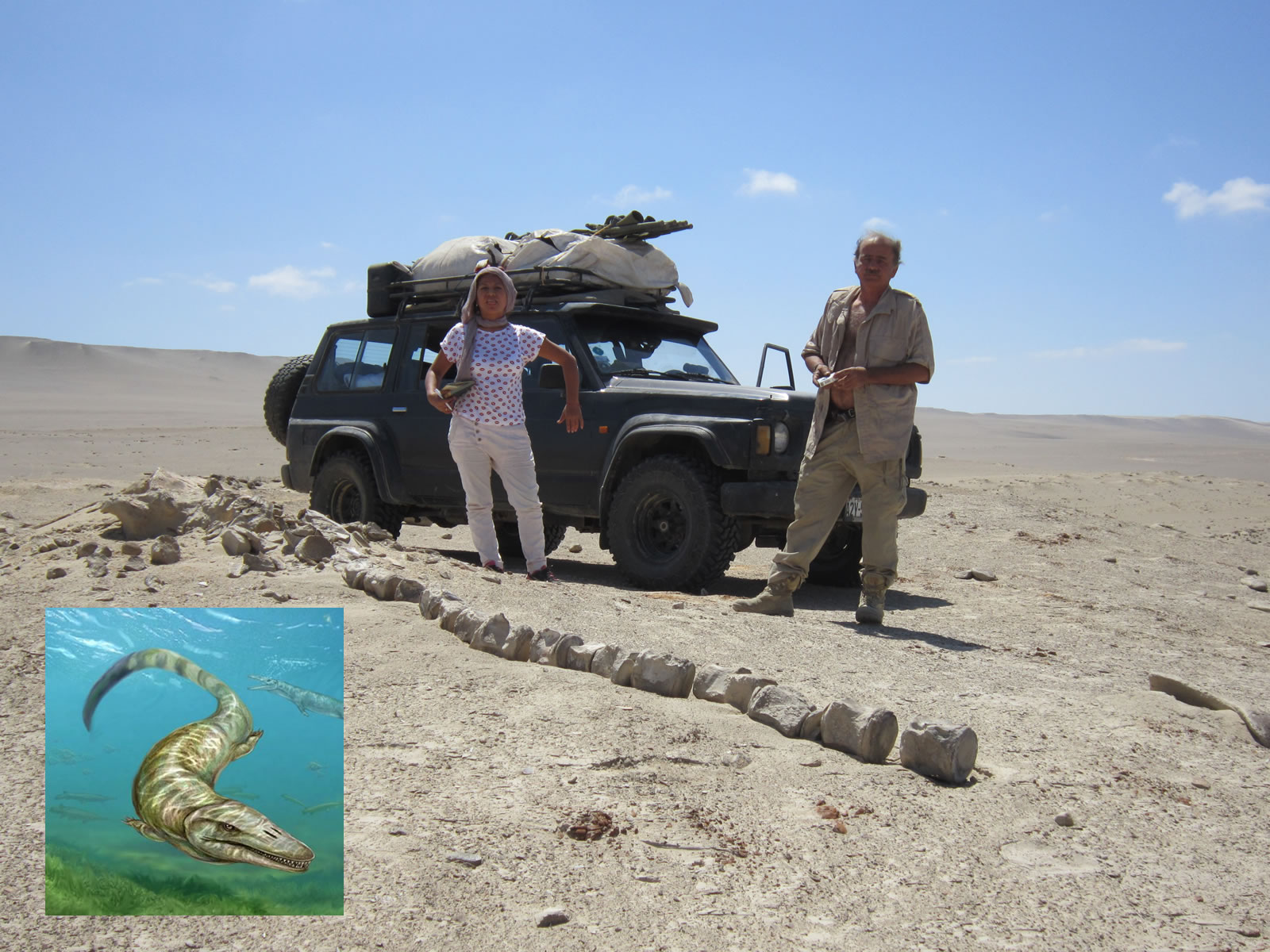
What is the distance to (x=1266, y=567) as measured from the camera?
9.21 metres

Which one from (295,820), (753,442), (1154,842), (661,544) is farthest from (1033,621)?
(295,820)

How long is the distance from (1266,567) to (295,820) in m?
9.59

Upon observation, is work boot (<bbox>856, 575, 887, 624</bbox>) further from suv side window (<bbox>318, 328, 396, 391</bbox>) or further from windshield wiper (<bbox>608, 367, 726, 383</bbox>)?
suv side window (<bbox>318, 328, 396, 391</bbox>)

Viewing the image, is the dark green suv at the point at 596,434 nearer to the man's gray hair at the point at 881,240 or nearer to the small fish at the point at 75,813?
the man's gray hair at the point at 881,240

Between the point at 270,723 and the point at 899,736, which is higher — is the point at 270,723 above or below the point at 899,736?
above

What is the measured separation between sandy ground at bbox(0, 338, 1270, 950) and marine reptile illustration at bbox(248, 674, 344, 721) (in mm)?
597

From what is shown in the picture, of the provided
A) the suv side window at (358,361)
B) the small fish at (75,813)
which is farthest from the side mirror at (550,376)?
the small fish at (75,813)

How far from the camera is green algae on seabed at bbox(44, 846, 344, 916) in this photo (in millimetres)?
1561

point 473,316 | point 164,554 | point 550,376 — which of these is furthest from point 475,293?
point 164,554

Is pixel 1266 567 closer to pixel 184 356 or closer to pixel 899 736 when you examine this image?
pixel 899 736

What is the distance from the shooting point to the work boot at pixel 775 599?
5270 mm

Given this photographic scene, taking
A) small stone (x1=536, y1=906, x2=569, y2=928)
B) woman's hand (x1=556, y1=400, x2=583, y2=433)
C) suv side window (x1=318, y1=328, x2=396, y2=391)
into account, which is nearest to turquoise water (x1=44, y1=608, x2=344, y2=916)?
small stone (x1=536, y1=906, x2=569, y2=928)

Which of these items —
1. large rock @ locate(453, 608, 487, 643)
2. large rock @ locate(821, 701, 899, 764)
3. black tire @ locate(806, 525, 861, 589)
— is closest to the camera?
large rock @ locate(821, 701, 899, 764)

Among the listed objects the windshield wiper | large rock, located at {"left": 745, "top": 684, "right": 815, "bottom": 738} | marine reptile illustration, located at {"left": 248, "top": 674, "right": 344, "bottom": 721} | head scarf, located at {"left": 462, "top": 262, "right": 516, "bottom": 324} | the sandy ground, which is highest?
head scarf, located at {"left": 462, "top": 262, "right": 516, "bottom": 324}
